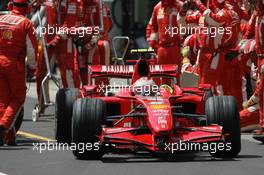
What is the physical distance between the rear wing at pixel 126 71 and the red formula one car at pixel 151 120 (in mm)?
523

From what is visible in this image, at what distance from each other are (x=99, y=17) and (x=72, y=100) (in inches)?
227

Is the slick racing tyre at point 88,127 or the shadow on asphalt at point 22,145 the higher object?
the slick racing tyre at point 88,127

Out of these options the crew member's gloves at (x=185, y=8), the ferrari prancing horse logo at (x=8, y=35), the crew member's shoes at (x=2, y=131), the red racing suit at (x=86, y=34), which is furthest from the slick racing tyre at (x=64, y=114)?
the crew member's gloves at (x=185, y=8)

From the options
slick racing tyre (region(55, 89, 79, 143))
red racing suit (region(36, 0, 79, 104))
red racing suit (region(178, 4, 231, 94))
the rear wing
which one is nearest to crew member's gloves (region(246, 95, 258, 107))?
red racing suit (region(178, 4, 231, 94))

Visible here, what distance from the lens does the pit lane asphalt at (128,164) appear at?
13516 millimetres

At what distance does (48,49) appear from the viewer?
21.6 m

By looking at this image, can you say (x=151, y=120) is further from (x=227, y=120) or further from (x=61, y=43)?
(x=61, y=43)

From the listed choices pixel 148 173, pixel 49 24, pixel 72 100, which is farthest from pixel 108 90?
pixel 49 24

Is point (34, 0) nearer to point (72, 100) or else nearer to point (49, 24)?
point (49, 24)

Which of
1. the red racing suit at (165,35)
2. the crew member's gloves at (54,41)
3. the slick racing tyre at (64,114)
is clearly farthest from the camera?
the red racing suit at (165,35)

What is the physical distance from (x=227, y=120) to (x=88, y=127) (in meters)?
1.60

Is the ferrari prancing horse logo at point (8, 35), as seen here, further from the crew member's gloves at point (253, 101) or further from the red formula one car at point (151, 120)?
the crew member's gloves at point (253, 101)

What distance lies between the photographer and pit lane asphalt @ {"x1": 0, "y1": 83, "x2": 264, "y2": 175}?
44.3ft

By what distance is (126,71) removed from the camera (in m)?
16.7
